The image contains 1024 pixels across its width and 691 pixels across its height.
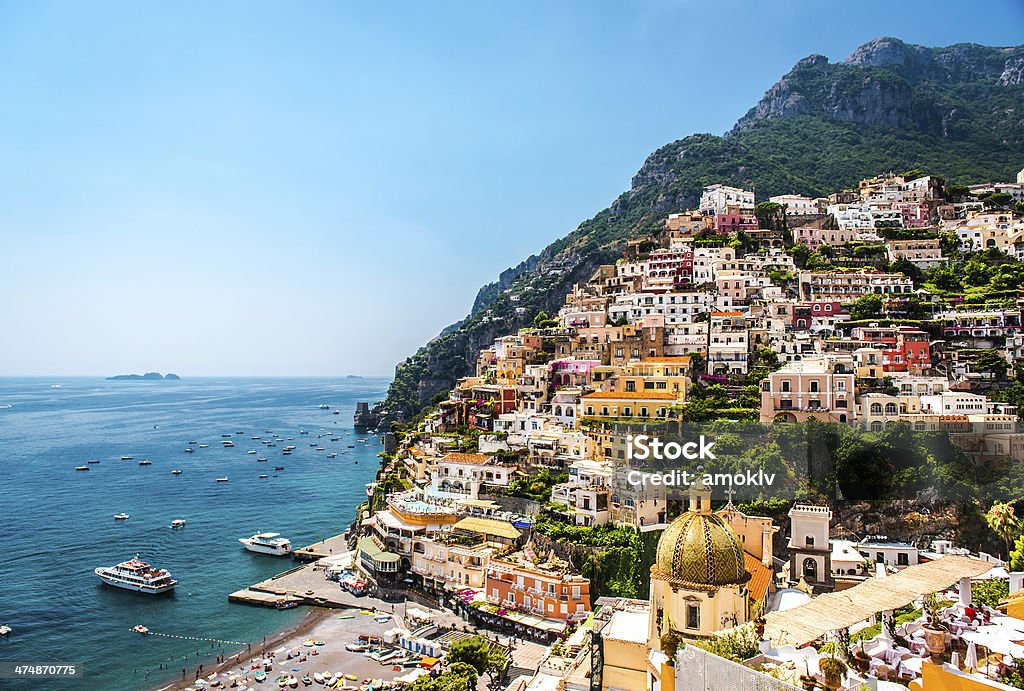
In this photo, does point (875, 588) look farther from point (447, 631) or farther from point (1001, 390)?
point (1001, 390)

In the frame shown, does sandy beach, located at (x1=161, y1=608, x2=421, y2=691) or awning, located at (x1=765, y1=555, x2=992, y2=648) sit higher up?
awning, located at (x1=765, y1=555, x2=992, y2=648)

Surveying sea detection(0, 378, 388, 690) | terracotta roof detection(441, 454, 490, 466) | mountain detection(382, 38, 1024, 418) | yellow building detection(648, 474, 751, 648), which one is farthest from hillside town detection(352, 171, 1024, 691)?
mountain detection(382, 38, 1024, 418)

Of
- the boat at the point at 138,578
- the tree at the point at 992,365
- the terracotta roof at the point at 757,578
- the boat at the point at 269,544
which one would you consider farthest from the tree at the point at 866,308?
the boat at the point at 138,578

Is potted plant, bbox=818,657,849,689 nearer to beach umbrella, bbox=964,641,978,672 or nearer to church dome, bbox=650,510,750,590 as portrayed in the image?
beach umbrella, bbox=964,641,978,672

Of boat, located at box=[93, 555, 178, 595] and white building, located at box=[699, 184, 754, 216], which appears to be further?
white building, located at box=[699, 184, 754, 216]

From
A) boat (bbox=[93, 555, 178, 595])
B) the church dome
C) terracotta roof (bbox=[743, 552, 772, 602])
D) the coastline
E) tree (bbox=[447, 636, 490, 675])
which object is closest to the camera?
the church dome

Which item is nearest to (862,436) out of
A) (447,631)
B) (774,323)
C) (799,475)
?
(799,475)
